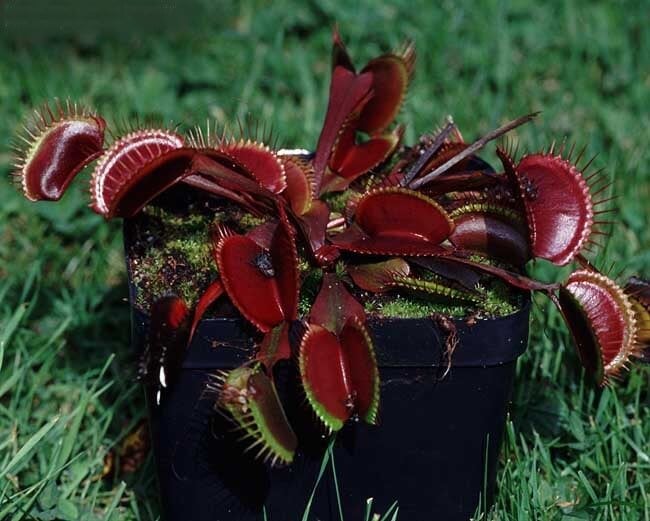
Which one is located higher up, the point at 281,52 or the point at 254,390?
the point at 281,52

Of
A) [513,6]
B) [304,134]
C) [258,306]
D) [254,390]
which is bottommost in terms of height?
[254,390]

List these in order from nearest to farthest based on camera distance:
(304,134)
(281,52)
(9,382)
Result: (9,382) → (304,134) → (281,52)

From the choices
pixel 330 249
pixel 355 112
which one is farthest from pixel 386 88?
pixel 330 249

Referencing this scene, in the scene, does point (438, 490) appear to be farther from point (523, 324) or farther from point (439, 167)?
point (439, 167)

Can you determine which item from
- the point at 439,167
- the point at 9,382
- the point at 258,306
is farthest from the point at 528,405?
the point at 9,382

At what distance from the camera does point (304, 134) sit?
8.81 feet

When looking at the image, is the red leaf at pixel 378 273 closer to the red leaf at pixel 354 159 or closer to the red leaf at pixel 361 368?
the red leaf at pixel 361 368

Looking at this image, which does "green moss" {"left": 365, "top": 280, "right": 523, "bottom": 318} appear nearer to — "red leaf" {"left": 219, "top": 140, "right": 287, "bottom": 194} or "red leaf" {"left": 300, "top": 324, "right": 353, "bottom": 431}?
"red leaf" {"left": 300, "top": 324, "right": 353, "bottom": 431}

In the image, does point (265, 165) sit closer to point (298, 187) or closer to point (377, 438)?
point (298, 187)

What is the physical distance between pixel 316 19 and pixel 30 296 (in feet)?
4.57

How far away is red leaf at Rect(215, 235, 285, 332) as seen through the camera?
4.61 ft

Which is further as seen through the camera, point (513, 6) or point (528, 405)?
point (513, 6)

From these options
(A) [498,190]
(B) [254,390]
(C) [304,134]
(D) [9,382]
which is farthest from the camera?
(C) [304,134]

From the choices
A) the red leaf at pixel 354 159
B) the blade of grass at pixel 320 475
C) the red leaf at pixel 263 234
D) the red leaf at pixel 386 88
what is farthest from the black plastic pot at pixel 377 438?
the red leaf at pixel 386 88
